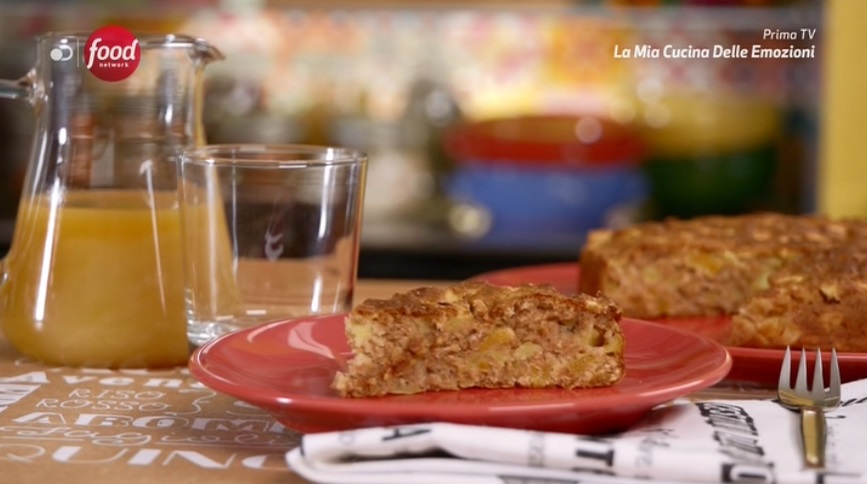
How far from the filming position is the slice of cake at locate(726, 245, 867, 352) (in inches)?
45.3

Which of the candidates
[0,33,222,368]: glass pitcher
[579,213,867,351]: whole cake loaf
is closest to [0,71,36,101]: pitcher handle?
[0,33,222,368]: glass pitcher

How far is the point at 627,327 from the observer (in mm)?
1100

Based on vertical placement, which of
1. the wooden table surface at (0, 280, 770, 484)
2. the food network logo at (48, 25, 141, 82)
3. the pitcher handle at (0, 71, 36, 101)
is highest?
the food network logo at (48, 25, 141, 82)

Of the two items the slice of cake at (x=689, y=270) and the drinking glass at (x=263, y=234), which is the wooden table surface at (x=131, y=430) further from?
the slice of cake at (x=689, y=270)

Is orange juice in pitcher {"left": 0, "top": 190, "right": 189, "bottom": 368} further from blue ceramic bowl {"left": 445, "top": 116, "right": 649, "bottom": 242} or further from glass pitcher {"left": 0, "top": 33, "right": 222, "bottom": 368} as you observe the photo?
blue ceramic bowl {"left": 445, "top": 116, "right": 649, "bottom": 242}

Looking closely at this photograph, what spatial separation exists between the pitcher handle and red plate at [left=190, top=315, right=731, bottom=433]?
32cm

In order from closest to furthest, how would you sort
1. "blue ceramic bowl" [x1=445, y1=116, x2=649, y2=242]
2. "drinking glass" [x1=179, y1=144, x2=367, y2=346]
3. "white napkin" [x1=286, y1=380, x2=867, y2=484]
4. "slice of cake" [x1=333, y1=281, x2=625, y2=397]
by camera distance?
"white napkin" [x1=286, y1=380, x2=867, y2=484] → "slice of cake" [x1=333, y1=281, x2=625, y2=397] → "drinking glass" [x1=179, y1=144, x2=367, y2=346] → "blue ceramic bowl" [x1=445, y1=116, x2=649, y2=242]

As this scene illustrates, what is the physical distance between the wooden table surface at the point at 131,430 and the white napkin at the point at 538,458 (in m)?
0.05

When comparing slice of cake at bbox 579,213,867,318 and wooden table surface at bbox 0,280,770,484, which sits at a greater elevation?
slice of cake at bbox 579,213,867,318

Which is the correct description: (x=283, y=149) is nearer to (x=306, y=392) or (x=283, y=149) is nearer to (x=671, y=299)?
(x=306, y=392)

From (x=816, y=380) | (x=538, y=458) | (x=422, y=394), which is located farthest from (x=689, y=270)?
(x=538, y=458)

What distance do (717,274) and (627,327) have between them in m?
0.40

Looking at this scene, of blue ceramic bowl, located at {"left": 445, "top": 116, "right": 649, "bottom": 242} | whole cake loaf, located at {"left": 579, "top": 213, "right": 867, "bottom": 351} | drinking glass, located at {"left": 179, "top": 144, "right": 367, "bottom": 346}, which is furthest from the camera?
blue ceramic bowl, located at {"left": 445, "top": 116, "right": 649, "bottom": 242}

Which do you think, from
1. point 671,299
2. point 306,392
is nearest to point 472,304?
point 306,392
